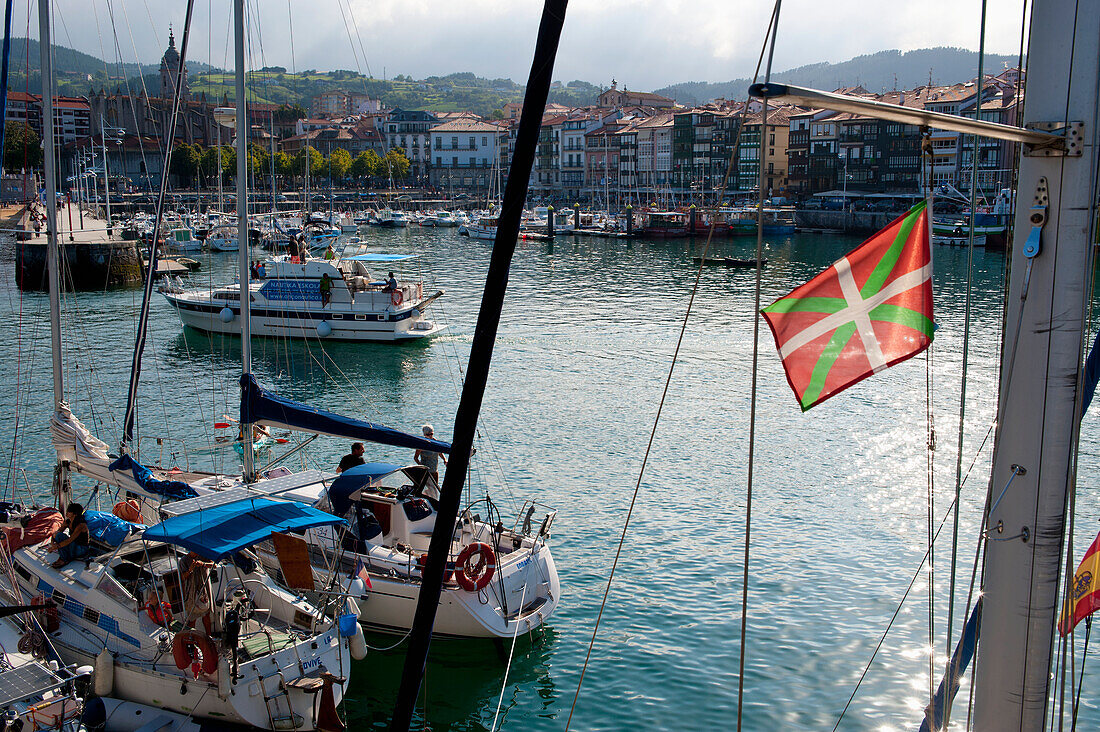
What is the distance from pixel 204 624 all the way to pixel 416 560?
3.45m

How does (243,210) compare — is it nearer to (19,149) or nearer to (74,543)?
(74,543)

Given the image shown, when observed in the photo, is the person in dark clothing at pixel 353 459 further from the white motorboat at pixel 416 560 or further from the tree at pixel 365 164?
the tree at pixel 365 164

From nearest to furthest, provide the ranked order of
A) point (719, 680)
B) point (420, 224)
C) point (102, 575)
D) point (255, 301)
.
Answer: point (102, 575), point (719, 680), point (255, 301), point (420, 224)

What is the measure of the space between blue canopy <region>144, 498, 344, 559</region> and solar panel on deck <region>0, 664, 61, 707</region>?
1.69 meters

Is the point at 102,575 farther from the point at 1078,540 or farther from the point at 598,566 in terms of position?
the point at 1078,540

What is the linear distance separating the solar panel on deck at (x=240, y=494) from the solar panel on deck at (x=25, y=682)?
2.06 meters

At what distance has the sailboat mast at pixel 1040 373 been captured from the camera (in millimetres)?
4691

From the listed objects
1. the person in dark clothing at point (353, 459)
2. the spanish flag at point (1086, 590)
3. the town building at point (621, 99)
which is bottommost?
the person in dark clothing at point (353, 459)

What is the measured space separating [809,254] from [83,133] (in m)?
121

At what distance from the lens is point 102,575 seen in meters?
11.3

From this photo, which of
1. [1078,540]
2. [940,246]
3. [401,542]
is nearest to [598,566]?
[401,542]

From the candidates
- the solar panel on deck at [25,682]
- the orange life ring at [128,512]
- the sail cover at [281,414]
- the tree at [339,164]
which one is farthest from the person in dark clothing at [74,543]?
the tree at [339,164]

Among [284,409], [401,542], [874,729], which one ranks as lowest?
[874,729]

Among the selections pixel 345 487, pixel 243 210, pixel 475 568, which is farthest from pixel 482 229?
pixel 475 568
